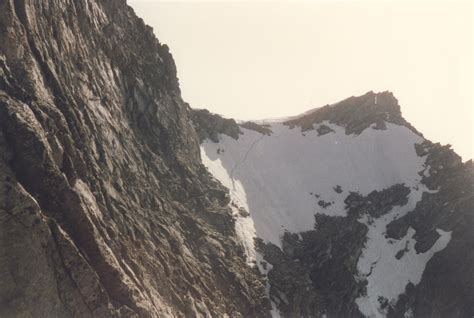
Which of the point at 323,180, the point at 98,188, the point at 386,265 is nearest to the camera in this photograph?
the point at 98,188

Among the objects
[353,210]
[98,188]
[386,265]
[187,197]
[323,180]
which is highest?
[323,180]

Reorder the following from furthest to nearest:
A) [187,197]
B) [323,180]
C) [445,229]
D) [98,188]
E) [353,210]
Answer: [323,180]
[353,210]
[445,229]
[187,197]
[98,188]

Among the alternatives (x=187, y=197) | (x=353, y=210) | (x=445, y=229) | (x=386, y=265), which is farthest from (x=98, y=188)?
(x=445, y=229)

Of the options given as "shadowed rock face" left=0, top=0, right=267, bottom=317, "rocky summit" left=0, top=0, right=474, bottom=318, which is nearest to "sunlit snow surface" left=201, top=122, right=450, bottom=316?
"rocky summit" left=0, top=0, right=474, bottom=318

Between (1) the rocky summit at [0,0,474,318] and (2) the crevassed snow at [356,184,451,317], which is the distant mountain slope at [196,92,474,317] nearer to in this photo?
(2) the crevassed snow at [356,184,451,317]

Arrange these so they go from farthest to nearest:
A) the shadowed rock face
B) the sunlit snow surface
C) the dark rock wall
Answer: the sunlit snow surface < the dark rock wall < the shadowed rock face

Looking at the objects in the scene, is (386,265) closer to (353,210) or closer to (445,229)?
(445,229)

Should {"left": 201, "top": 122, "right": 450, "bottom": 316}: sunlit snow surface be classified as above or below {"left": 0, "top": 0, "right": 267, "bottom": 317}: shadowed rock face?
above

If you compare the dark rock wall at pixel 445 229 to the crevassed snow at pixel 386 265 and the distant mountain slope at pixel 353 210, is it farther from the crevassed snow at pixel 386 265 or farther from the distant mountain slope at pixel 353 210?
the crevassed snow at pixel 386 265
